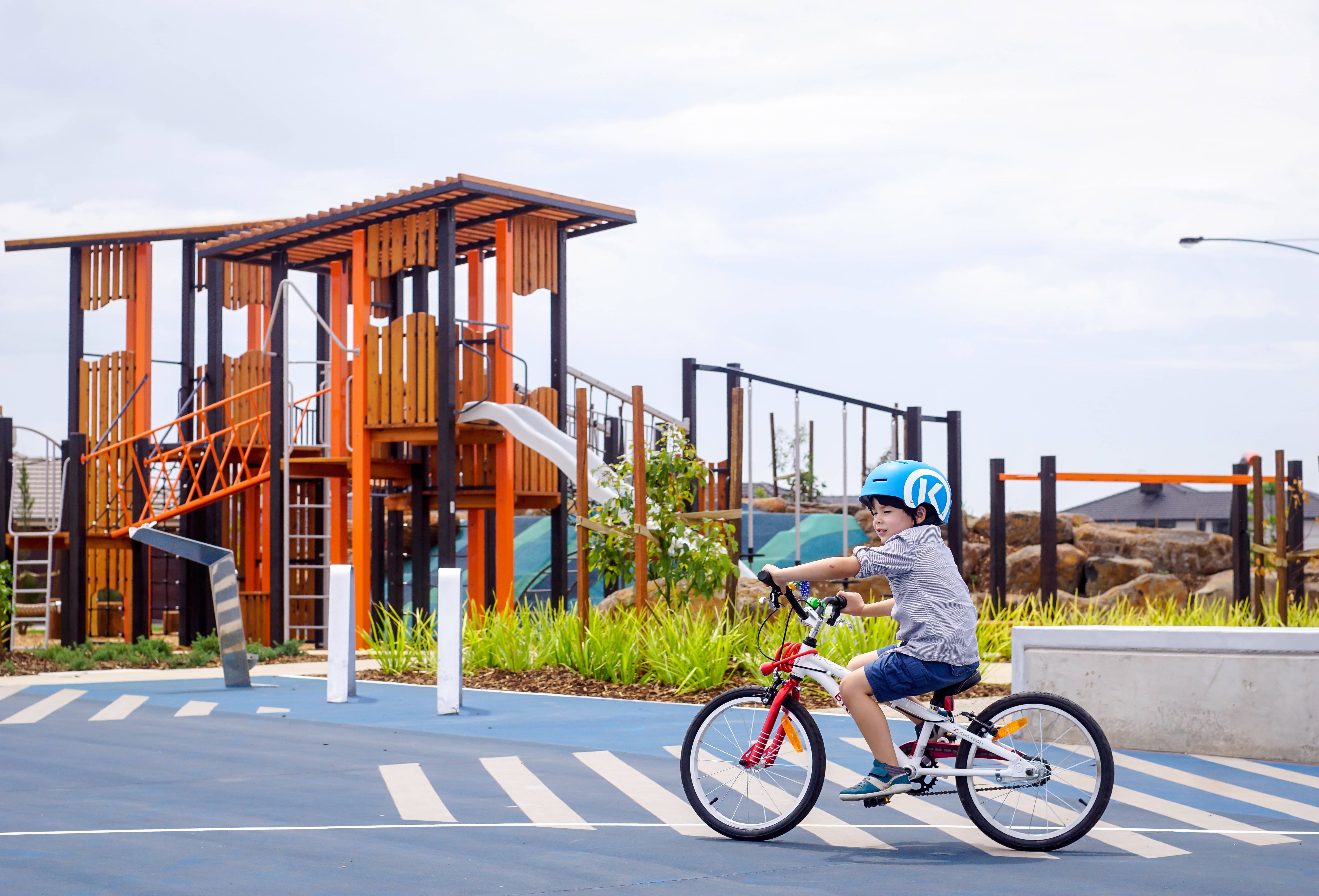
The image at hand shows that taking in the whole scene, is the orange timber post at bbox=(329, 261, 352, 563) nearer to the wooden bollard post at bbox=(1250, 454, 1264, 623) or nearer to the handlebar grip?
the wooden bollard post at bbox=(1250, 454, 1264, 623)

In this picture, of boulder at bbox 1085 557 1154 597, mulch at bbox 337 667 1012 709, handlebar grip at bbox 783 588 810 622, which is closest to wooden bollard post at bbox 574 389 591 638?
mulch at bbox 337 667 1012 709

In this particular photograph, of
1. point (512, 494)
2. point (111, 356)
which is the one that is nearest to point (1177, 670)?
point (512, 494)

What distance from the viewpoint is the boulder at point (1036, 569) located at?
102ft

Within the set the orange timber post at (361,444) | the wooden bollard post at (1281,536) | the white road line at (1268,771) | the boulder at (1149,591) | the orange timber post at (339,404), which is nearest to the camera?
the white road line at (1268,771)

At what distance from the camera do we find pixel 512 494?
19.6 meters

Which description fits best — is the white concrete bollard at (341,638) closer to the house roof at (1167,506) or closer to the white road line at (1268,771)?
the white road line at (1268,771)

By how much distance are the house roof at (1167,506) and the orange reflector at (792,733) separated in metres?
62.0

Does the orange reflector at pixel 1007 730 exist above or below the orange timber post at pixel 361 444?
below

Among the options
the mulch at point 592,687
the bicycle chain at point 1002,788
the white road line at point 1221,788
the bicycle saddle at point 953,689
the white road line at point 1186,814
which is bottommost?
the mulch at point 592,687

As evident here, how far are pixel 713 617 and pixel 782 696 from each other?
775 centimetres

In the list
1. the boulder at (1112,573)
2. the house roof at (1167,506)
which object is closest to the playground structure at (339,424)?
the boulder at (1112,573)

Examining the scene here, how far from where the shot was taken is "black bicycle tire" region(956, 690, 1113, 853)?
223 inches

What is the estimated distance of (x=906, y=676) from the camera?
18.8ft

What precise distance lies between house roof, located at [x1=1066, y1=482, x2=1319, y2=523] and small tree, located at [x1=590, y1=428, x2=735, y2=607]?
55255 mm
